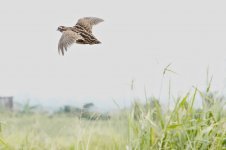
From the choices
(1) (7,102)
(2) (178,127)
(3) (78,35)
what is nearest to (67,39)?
(3) (78,35)

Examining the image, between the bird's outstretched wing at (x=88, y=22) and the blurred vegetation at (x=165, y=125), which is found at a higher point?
the bird's outstretched wing at (x=88, y=22)

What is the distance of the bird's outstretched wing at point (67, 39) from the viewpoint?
333 centimetres

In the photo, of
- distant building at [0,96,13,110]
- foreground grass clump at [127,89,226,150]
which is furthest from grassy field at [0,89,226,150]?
distant building at [0,96,13,110]

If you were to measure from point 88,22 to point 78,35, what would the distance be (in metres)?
0.39

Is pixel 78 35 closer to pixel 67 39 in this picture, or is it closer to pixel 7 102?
pixel 67 39

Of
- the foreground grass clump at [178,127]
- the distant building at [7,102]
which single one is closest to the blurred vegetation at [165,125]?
the foreground grass clump at [178,127]

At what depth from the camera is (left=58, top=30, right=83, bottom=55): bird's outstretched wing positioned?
3.33 metres

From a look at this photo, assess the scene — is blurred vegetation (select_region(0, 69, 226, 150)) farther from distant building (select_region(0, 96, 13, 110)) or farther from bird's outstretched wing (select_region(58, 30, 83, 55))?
distant building (select_region(0, 96, 13, 110))

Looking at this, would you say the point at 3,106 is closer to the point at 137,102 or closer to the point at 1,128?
the point at 1,128

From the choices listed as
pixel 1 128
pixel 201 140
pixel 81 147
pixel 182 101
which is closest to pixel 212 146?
pixel 201 140

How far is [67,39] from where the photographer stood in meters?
3.39

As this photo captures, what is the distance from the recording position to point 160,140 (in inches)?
116

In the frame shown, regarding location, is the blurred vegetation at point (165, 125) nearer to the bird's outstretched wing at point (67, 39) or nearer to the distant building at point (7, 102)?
the bird's outstretched wing at point (67, 39)

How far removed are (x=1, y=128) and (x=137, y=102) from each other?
0.87 meters
